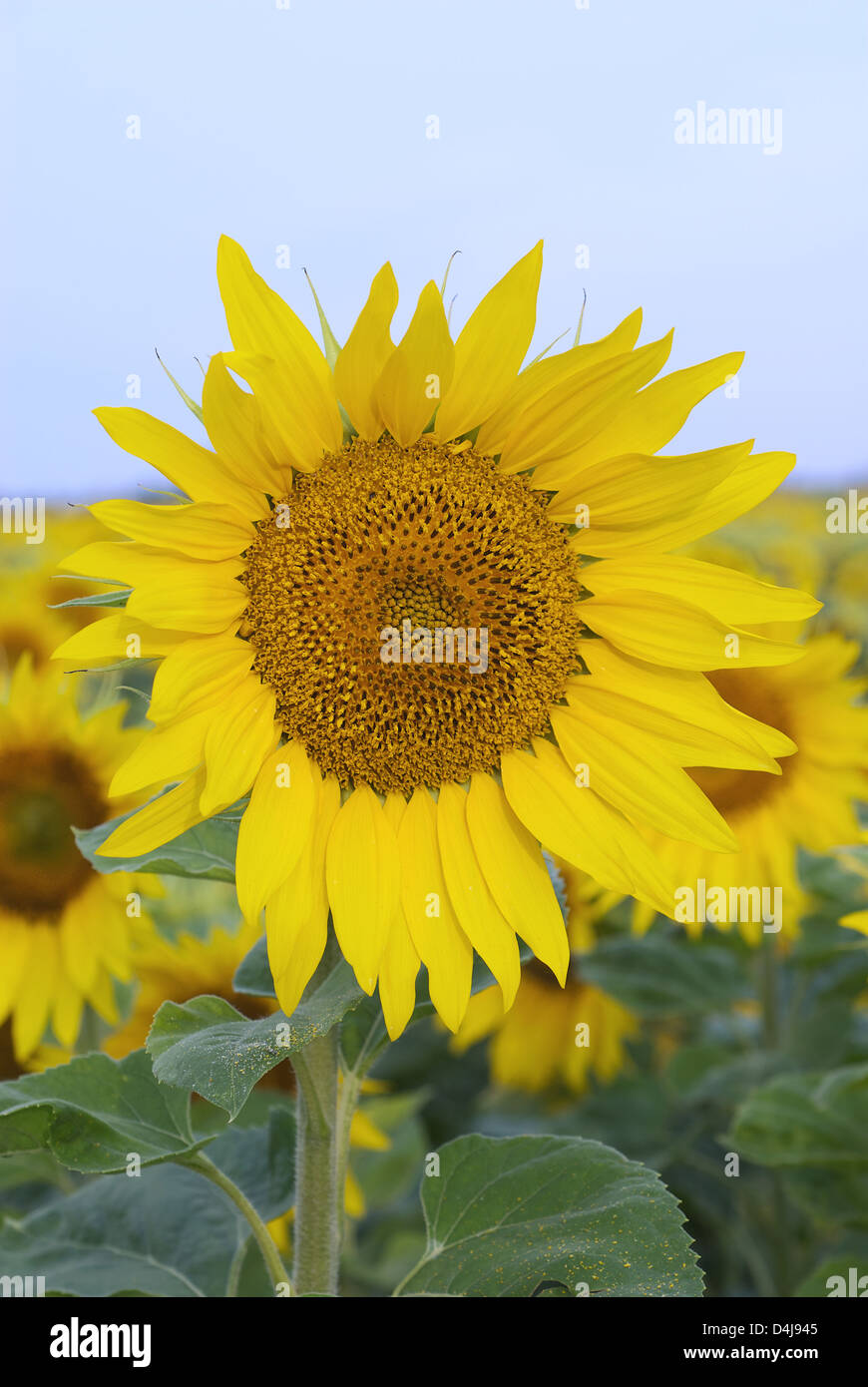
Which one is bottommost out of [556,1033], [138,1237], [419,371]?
[556,1033]

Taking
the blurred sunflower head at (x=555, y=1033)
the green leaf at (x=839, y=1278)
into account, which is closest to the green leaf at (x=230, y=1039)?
the green leaf at (x=839, y=1278)

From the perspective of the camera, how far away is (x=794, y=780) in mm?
2480

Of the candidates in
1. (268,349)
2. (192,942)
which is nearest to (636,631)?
(268,349)

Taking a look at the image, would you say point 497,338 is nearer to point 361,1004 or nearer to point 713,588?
point 713,588

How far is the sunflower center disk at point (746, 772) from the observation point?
2.43m

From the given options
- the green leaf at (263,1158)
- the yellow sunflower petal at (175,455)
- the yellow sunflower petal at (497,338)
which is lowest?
the green leaf at (263,1158)

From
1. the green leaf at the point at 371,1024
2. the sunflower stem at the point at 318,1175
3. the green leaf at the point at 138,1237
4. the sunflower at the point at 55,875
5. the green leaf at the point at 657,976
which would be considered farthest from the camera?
the green leaf at the point at 657,976

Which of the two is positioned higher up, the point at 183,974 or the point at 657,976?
the point at 183,974

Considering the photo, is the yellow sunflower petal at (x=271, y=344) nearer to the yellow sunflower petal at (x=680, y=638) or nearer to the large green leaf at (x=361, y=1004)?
the yellow sunflower petal at (x=680, y=638)

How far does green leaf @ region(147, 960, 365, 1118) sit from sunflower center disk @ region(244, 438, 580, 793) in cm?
25

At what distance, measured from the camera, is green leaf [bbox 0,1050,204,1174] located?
1327mm

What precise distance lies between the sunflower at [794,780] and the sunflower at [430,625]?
43.7 inches

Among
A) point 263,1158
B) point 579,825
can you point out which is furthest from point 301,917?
point 263,1158

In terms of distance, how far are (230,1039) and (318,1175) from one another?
333 mm
